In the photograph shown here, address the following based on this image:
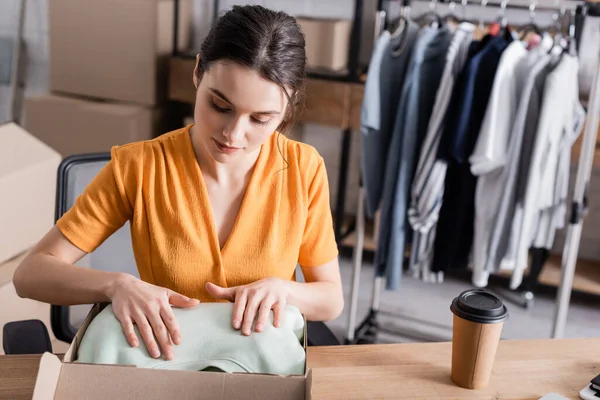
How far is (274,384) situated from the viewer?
738 millimetres

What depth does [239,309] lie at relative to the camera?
89 centimetres

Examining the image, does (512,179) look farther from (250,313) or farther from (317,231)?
(250,313)

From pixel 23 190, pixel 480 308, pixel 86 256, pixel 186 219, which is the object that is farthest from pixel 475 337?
pixel 23 190

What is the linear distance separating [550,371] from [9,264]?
1.40 metres

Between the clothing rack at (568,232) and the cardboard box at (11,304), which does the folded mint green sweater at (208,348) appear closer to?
the cardboard box at (11,304)

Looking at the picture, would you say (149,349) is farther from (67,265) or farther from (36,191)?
(36,191)

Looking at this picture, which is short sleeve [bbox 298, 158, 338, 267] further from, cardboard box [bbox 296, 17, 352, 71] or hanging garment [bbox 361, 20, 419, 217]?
cardboard box [bbox 296, 17, 352, 71]

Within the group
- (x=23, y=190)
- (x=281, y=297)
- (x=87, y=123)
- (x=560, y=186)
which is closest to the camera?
(x=281, y=297)

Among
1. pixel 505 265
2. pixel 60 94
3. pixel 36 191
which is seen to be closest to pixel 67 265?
pixel 36 191

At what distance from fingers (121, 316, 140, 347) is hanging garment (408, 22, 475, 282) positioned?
1494mm

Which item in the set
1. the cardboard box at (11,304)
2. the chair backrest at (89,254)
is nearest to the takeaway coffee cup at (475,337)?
the chair backrest at (89,254)

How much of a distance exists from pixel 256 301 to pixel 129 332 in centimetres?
18

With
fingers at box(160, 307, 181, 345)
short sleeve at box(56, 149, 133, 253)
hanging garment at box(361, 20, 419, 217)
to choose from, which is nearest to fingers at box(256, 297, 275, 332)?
fingers at box(160, 307, 181, 345)

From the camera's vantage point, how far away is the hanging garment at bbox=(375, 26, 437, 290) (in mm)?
2152
